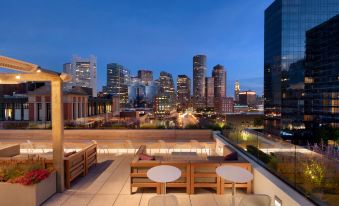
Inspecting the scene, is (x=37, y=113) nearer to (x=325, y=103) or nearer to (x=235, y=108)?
(x=325, y=103)

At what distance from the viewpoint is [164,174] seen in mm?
4883

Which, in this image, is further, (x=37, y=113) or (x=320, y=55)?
(x=320, y=55)

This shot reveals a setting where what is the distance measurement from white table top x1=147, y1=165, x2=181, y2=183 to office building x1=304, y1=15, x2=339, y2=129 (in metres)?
66.6

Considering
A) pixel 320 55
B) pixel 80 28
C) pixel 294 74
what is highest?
pixel 80 28

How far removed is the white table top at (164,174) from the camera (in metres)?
4.70

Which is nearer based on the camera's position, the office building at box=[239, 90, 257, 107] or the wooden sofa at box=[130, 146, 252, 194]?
the wooden sofa at box=[130, 146, 252, 194]

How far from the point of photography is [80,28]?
567ft

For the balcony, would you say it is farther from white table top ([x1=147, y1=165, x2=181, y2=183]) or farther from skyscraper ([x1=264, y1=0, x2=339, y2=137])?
skyscraper ([x1=264, y1=0, x2=339, y2=137])

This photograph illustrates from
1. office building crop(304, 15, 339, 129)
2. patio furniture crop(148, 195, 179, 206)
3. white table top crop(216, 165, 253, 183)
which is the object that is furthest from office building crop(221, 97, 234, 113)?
patio furniture crop(148, 195, 179, 206)

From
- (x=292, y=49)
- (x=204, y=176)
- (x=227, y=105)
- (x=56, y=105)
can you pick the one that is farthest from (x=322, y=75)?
(x=227, y=105)

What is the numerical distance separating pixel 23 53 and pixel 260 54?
163m

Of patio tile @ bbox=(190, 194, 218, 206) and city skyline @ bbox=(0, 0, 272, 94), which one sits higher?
city skyline @ bbox=(0, 0, 272, 94)

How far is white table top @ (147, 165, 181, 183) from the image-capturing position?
185 inches

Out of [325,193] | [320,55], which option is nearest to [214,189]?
[325,193]
